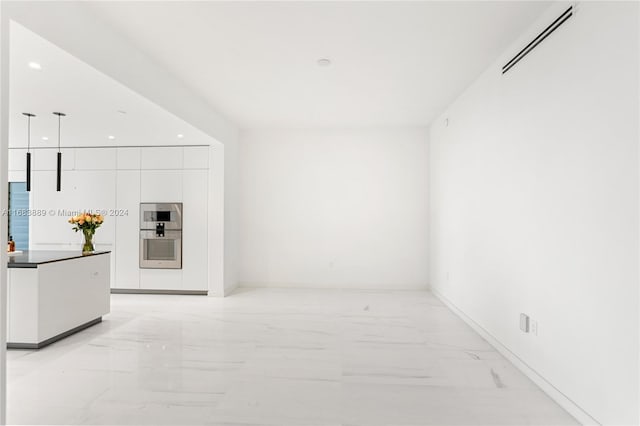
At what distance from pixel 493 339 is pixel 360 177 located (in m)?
3.59

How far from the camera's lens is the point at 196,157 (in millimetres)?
5859

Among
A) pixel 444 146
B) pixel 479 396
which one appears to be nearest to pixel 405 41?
pixel 444 146

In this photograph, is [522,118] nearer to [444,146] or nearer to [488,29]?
[488,29]

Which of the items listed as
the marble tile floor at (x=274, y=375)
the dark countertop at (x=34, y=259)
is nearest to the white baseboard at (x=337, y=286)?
the marble tile floor at (x=274, y=375)

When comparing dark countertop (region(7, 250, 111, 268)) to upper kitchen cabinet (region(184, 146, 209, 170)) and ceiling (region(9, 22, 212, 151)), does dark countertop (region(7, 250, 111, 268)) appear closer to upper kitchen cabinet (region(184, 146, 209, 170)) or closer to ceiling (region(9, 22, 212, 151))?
ceiling (region(9, 22, 212, 151))

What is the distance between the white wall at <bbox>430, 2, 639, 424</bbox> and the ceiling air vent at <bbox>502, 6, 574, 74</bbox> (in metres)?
0.05

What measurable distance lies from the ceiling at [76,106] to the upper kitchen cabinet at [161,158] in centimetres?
19

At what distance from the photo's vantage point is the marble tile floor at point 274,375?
91.0 inches

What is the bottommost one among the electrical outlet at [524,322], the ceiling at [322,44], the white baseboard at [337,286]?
the white baseboard at [337,286]

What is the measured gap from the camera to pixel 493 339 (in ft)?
11.5

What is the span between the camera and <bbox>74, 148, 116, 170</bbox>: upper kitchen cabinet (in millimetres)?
5953

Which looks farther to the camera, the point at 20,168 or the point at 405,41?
the point at 20,168

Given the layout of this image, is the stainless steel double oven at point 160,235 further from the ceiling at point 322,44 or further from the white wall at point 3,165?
the white wall at point 3,165

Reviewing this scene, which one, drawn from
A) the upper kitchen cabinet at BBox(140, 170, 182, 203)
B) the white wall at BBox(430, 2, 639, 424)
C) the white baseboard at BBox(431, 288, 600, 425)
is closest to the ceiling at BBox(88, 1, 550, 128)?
the white wall at BBox(430, 2, 639, 424)
